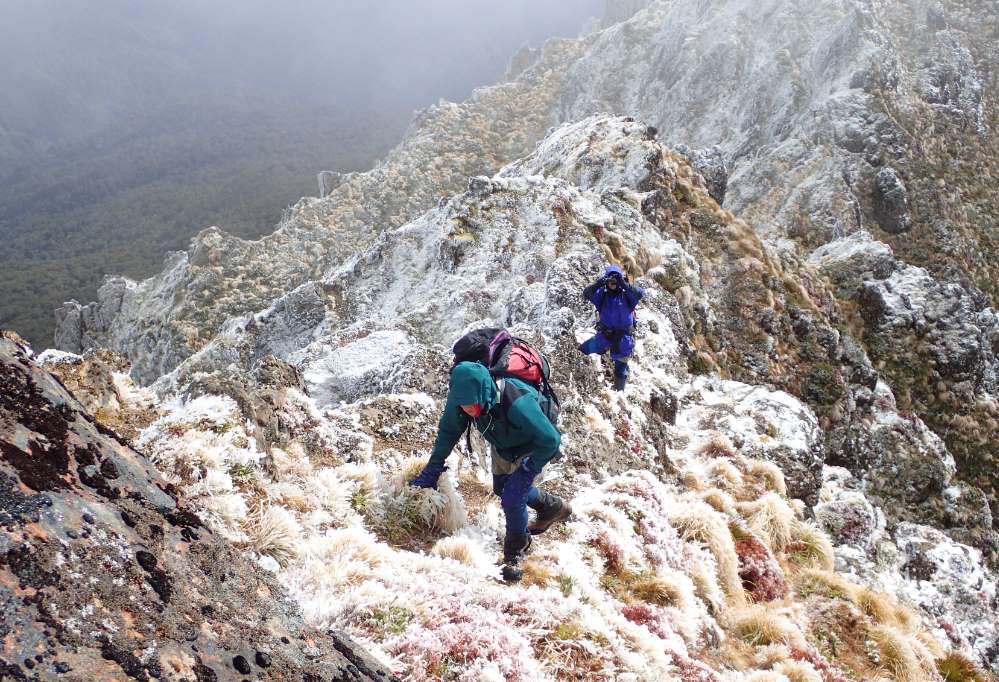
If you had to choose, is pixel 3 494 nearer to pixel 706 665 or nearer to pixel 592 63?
pixel 706 665

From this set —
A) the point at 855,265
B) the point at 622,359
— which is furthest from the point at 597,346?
the point at 855,265

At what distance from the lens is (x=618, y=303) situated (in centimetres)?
1553

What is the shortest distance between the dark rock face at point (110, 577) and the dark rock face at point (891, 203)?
7729 cm

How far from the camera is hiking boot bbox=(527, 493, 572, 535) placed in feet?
28.8

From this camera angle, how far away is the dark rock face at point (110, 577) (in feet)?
10.2

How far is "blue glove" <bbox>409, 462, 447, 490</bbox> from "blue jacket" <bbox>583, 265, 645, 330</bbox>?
831cm

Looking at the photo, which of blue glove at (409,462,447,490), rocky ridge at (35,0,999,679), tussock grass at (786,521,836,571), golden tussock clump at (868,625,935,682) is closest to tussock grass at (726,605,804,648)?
rocky ridge at (35,0,999,679)

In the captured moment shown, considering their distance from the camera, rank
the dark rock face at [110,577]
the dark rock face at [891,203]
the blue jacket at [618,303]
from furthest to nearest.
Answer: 1. the dark rock face at [891,203]
2. the blue jacket at [618,303]
3. the dark rock face at [110,577]

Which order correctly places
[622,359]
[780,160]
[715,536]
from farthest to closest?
1. [780,160]
2. [622,359]
3. [715,536]

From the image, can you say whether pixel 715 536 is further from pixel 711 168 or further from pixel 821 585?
pixel 711 168

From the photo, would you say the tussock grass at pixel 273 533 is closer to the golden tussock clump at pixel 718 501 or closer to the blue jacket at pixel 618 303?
the golden tussock clump at pixel 718 501

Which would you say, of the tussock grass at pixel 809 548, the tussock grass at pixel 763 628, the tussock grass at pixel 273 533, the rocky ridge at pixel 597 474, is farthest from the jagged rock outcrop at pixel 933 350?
the tussock grass at pixel 273 533

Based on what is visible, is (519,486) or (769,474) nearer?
(519,486)

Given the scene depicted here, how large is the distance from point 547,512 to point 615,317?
304 inches
